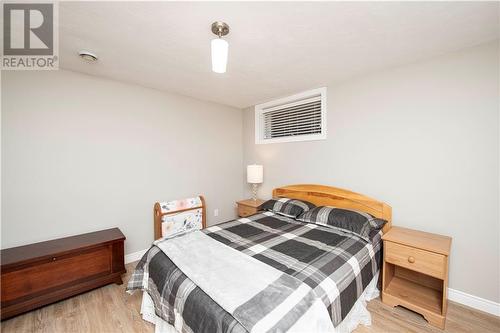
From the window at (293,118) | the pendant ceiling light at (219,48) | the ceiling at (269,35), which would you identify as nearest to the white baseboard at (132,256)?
the ceiling at (269,35)

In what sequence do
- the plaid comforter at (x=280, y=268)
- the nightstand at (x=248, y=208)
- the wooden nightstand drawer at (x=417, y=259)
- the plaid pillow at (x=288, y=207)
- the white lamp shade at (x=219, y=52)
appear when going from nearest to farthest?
1. the plaid comforter at (x=280, y=268)
2. the white lamp shade at (x=219, y=52)
3. the wooden nightstand drawer at (x=417, y=259)
4. the plaid pillow at (x=288, y=207)
5. the nightstand at (x=248, y=208)

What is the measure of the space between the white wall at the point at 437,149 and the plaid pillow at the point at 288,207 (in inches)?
22.5

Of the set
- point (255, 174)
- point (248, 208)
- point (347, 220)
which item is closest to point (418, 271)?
point (347, 220)

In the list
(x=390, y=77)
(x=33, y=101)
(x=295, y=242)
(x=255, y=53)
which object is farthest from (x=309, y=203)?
(x=33, y=101)

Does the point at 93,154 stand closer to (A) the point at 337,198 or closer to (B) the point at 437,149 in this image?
(A) the point at 337,198

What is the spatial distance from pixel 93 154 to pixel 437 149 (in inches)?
147

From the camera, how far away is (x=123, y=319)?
176 cm

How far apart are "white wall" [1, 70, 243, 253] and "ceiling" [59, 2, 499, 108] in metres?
0.34

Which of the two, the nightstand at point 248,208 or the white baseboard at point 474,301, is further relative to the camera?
the nightstand at point 248,208

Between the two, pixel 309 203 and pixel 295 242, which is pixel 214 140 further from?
pixel 295 242

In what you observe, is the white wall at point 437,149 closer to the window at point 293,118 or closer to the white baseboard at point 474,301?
the white baseboard at point 474,301

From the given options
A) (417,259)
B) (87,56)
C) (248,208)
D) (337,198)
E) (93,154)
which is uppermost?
(87,56)

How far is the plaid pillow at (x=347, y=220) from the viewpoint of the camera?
2020 mm

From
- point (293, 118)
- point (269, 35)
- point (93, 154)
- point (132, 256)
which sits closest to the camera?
point (269, 35)
